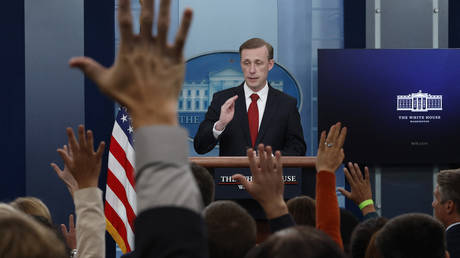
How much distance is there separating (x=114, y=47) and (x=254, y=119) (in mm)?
1825

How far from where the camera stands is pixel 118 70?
2.72 ft

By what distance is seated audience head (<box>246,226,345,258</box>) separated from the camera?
0.99 metres

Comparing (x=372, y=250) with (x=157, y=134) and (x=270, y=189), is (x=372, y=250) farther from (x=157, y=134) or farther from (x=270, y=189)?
(x=157, y=134)

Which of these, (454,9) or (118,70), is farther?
(454,9)

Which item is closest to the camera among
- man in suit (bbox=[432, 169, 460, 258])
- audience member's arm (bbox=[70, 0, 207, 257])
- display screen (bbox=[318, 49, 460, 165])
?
audience member's arm (bbox=[70, 0, 207, 257])

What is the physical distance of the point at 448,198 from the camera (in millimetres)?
2908

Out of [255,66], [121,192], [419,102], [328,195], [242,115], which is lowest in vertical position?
[121,192]

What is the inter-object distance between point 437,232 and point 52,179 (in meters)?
4.07

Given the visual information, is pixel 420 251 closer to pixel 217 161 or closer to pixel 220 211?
A: pixel 220 211

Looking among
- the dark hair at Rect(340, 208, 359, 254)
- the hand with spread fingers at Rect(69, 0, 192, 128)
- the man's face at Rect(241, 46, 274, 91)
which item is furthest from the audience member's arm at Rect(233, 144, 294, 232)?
the man's face at Rect(241, 46, 274, 91)

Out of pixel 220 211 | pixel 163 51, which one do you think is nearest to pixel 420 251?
pixel 220 211

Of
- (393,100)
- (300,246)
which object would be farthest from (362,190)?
(393,100)

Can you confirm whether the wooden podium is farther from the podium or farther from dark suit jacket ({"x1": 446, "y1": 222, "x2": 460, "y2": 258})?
dark suit jacket ({"x1": 446, "y1": 222, "x2": 460, "y2": 258})

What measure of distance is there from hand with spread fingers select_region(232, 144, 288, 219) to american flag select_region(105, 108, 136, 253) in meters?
2.83
